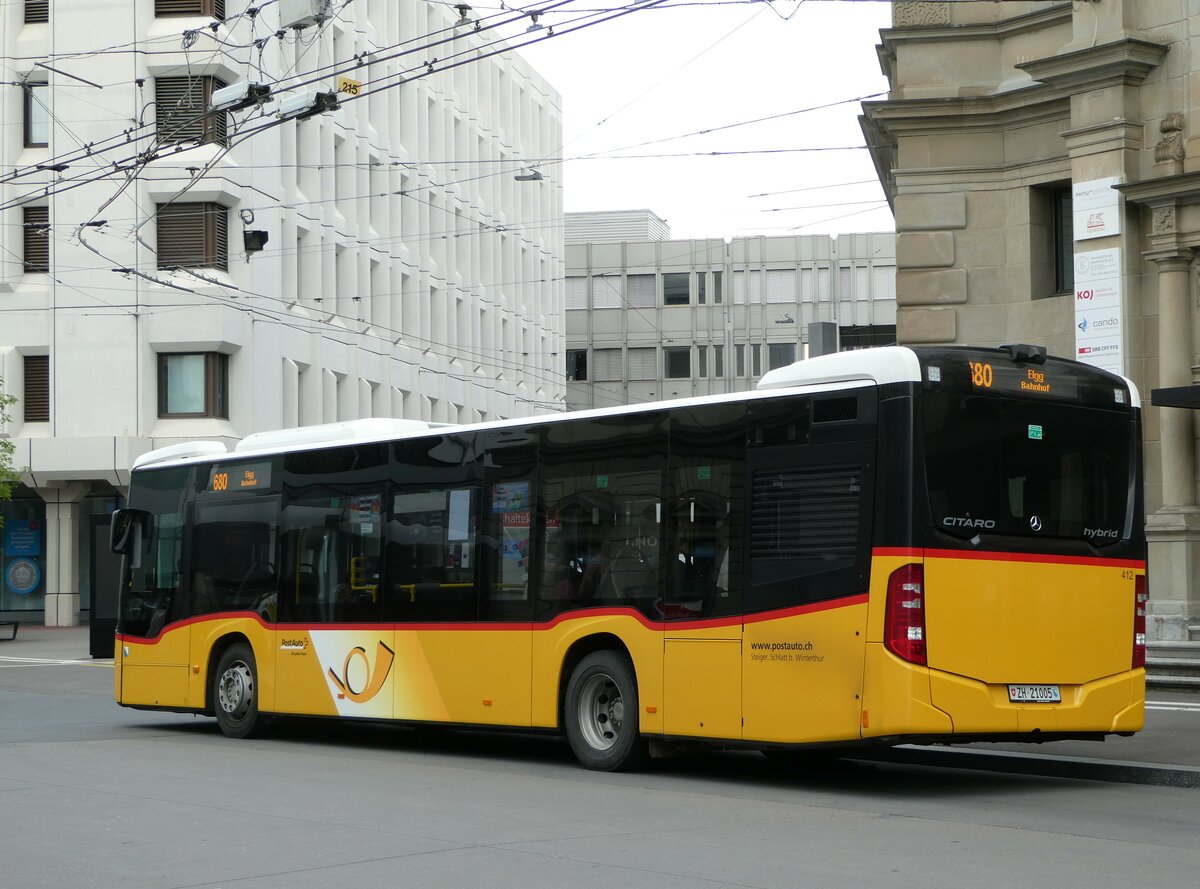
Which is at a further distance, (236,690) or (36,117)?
(36,117)

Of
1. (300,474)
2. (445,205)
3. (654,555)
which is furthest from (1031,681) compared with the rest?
(445,205)

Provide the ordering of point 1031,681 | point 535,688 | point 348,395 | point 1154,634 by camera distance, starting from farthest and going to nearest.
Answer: point 348,395 < point 1154,634 < point 535,688 < point 1031,681

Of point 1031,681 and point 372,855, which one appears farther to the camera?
point 1031,681

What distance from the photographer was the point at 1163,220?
21922mm

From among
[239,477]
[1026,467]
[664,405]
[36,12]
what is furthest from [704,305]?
[1026,467]

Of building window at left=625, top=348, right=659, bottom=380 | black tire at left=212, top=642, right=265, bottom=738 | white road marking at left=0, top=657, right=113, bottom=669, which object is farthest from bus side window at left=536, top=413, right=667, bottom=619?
building window at left=625, top=348, right=659, bottom=380

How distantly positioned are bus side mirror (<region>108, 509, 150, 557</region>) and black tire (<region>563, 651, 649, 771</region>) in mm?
6850

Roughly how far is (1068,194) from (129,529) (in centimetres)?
1272

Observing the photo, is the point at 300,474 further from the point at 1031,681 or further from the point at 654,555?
the point at 1031,681

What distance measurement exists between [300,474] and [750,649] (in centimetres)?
616

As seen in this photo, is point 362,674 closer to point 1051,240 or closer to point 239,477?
point 239,477

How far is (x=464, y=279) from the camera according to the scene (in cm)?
6519

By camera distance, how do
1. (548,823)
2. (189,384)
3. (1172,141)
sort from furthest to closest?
(189,384), (1172,141), (548,823)

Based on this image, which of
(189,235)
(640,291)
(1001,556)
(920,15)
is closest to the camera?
(1001,556)
